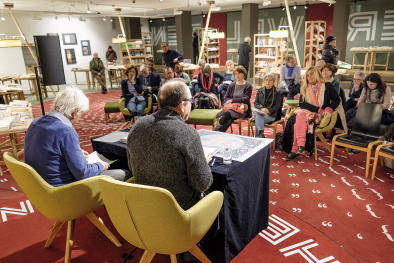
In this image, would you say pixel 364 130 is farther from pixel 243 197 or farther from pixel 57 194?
pixel 57 194

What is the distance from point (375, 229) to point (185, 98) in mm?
2191

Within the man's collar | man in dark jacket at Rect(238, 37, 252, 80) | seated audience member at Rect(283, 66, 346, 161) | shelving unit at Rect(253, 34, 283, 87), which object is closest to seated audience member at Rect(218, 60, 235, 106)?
shelving unit at Rect(253, 34, 283, 87)

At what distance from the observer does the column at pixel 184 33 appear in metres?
14.3

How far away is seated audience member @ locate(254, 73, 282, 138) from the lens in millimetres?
4695

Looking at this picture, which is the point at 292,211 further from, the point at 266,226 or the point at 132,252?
the point at 132,252

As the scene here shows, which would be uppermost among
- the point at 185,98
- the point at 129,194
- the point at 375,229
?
the point at 185,98

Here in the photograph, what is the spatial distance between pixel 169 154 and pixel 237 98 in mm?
3399

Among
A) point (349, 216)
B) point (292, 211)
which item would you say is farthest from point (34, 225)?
point (349, 216)

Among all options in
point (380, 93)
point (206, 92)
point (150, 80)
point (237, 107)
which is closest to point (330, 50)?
point (380, 93)

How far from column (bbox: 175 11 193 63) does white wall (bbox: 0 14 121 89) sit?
357 cm

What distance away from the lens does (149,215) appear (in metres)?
1.67

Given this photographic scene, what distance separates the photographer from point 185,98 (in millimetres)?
1852

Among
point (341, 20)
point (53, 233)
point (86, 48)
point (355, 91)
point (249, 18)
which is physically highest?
point (249, 18)

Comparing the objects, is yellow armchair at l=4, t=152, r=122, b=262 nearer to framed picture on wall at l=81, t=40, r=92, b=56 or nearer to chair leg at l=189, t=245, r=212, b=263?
chair leg at l=189, t=245, r=212, b=263
